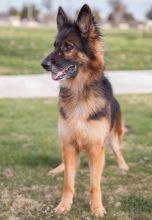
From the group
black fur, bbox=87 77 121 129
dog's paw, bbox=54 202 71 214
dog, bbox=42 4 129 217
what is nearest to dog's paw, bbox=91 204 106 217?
dog, bbox=42 4 129 217

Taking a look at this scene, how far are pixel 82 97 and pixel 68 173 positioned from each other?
0.85 m

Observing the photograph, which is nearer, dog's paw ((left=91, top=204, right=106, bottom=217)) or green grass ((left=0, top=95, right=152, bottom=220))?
dog's paw ((left=91, top=204, right=106, bottom=217))

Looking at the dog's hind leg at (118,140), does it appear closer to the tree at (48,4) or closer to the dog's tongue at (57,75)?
the dog's tongue at (57,75)

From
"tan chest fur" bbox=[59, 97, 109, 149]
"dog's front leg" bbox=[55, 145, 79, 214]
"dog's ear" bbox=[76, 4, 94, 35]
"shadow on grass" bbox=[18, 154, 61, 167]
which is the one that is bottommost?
"shadow on grass" bbox=[18, 154, 61, 167]

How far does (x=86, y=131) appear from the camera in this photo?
5.04m

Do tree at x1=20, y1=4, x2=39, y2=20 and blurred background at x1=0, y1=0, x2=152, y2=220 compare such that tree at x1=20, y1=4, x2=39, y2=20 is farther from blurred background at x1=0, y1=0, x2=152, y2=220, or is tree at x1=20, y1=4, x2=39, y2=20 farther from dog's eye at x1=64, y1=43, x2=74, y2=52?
dog's eye at x1=64, y1=43, x2=74, y2=52

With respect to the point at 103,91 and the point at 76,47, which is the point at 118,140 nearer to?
the point at 103,91

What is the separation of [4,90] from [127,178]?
734 cm

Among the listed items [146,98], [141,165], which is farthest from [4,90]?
[141,165]

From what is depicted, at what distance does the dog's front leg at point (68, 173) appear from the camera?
16.9 ft

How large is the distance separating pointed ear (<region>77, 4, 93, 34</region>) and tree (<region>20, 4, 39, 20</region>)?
6479cm

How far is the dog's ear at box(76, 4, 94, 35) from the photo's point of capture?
16.4ft

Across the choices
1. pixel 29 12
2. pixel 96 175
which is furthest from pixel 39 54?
pixel 29 12

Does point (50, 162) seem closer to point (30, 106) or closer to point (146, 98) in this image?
point (30, 106)
